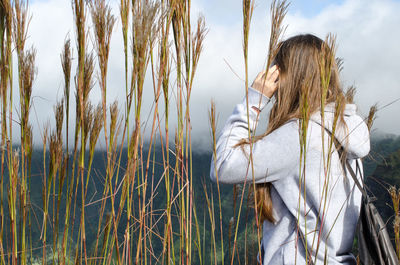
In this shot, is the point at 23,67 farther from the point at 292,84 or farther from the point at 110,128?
the point at 292,84

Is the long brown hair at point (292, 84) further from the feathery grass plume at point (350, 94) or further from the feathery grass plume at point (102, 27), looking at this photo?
the feathery grass plume at point (102, 27)

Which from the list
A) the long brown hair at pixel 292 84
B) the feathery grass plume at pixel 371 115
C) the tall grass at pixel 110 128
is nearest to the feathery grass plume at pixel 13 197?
the tall grass at pixel 110 128

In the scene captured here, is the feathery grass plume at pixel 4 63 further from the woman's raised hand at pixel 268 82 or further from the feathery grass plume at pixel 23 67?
the woman's raised hand at pixel 268 82

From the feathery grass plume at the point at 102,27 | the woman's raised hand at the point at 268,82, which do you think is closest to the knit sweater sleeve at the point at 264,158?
the woman's raised hand at the point at 268,82

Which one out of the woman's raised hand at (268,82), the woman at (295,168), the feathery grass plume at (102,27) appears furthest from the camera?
the woman's raised hand at (268,82)

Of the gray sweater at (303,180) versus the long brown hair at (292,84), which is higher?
the long brown hair at (292,84)

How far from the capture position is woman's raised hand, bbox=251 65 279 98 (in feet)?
4.92

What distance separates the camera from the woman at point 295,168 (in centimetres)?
136

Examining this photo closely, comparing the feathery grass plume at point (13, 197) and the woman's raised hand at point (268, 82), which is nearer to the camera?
the feathery grass plume at point (13, 197)

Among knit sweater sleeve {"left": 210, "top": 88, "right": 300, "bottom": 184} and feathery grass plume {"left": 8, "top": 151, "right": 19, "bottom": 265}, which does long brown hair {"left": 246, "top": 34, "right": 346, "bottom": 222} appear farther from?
feathery grass plume {"left": 8, "top": 151, "right": 19, "bottom": 265}

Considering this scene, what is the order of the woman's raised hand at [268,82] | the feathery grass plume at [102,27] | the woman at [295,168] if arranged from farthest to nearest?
the woman's raised hand at [268,82]
the woman at [295,168]
the feathery grass plume at [102,27]

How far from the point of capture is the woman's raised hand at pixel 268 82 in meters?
1.50

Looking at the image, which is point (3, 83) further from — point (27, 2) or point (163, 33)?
point (163, 33)

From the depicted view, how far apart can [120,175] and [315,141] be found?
658 millimetres
